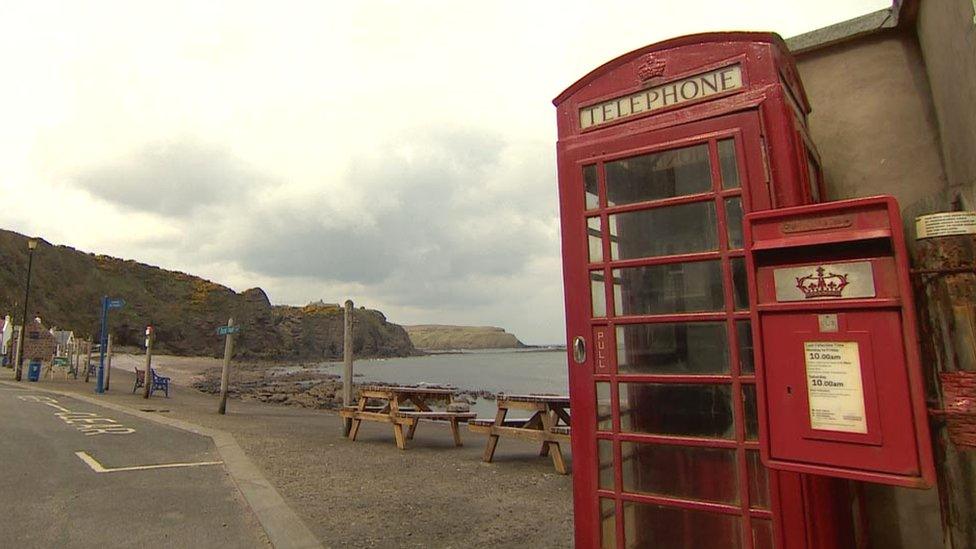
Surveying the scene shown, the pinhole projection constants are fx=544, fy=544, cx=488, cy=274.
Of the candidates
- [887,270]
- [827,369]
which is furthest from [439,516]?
[887,270]

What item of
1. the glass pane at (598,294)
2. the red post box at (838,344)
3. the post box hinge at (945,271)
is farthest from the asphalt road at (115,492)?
the post box hinge at (945,271)

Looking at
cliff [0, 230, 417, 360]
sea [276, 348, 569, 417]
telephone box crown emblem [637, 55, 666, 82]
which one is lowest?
sea [276, 348, 569, 417]

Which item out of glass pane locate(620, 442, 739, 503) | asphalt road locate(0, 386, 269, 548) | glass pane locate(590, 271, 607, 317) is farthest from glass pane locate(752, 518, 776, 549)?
asphalt road locate(0, 386, 269, 548)

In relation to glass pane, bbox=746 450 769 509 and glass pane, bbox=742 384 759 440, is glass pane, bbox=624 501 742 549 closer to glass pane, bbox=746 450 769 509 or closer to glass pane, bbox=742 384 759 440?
glass pane, bbox=746 450 769 509

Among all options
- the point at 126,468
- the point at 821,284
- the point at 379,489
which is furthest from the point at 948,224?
the point at 126,468

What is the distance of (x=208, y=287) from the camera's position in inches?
4050

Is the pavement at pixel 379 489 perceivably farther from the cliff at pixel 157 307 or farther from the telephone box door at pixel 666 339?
the cliff at pixel 157 307

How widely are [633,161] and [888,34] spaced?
6.84 feet

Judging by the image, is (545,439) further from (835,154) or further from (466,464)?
(835,154)

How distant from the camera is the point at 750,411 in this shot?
8.39ft

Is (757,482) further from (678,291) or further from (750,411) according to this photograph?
(678,291)

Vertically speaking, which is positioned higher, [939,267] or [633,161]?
[633,161]

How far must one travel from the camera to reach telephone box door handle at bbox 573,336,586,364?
9.98 ft

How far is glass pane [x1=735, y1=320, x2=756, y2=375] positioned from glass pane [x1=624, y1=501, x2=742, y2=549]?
703 millimetres
